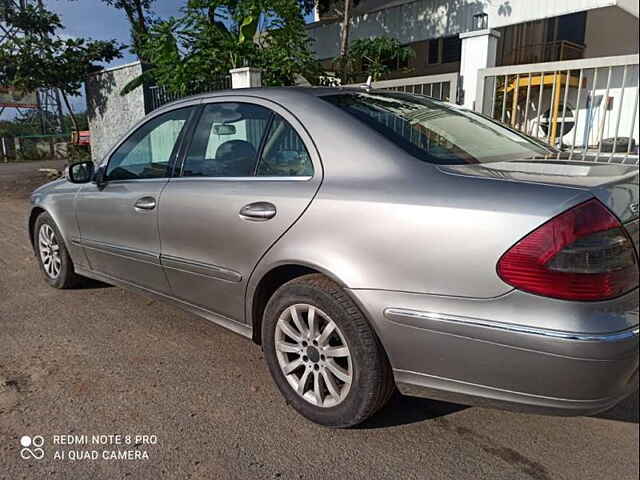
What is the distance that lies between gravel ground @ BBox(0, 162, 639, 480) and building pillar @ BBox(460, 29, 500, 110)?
16.6 ft

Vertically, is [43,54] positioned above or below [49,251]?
above

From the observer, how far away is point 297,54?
9.22 m

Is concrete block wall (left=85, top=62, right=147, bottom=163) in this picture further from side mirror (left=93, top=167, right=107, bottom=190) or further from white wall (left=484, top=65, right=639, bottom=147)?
white wall (left=484, top=65, right=639, bottom=147)

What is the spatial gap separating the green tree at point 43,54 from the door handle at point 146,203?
1306cm

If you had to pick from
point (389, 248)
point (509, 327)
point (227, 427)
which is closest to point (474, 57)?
point (389, 248)

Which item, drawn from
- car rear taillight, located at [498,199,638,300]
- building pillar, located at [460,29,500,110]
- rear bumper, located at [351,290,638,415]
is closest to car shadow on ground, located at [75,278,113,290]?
rear bumper, located at [351,290,638,415]

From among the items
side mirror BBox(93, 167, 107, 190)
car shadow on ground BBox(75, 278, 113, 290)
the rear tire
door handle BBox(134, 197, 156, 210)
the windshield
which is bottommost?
car shadow on ground BBox(75, 278, 113, 290)

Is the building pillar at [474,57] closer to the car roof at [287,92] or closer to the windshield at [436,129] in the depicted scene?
the windshield at [436,129]

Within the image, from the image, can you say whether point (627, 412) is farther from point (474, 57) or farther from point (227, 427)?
point (474, 57)

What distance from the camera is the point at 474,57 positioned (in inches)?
281

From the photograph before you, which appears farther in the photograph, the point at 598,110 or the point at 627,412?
the point at 598,110

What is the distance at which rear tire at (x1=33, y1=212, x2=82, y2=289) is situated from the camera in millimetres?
4301

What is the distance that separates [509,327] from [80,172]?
11.0ft

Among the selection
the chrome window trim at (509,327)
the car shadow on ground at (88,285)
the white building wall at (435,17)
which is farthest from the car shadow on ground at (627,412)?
the white building wall at (435,17)
